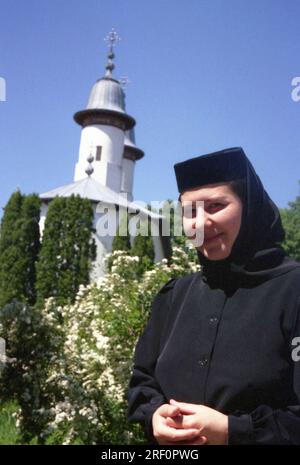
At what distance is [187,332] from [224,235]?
0.35 meters

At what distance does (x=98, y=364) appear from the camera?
14.4 ft

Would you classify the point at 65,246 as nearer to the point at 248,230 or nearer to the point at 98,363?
the point at 98,363

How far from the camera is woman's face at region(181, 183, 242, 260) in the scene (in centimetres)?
158

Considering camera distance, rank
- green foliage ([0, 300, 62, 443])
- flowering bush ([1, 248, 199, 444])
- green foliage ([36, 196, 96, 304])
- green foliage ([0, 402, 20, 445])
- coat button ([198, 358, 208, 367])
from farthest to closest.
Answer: green foliage ([36, 196, 96, 304]) → green foliage ([0, 402, 20, 445]) → flowering bush ([1, 248, 199, 444]) → green foliage ([0, 300, 62, 443]) → coat button ([198, 358, 208, 367])

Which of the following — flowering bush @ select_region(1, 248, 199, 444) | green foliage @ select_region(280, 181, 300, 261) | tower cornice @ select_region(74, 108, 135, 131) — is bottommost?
flowering bush @ select_region(1, 248, 199, 444)

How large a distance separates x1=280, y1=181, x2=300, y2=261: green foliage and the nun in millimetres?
19909

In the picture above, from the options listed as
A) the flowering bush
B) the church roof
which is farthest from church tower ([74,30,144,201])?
the flowering bush

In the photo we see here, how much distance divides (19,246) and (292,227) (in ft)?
48.3

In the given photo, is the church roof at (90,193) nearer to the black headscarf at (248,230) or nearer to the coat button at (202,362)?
the black headscarf at (248,230)

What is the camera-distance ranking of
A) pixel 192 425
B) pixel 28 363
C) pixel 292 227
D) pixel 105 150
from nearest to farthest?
1. pixel 192 425
2. pixel 28 363
3. pixel 292 227
4. pixel 105 150

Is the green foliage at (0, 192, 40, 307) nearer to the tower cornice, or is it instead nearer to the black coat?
the tower cornice

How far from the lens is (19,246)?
1522 cm

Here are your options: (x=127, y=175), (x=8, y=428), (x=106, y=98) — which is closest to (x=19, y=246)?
(x=8, y=428)
